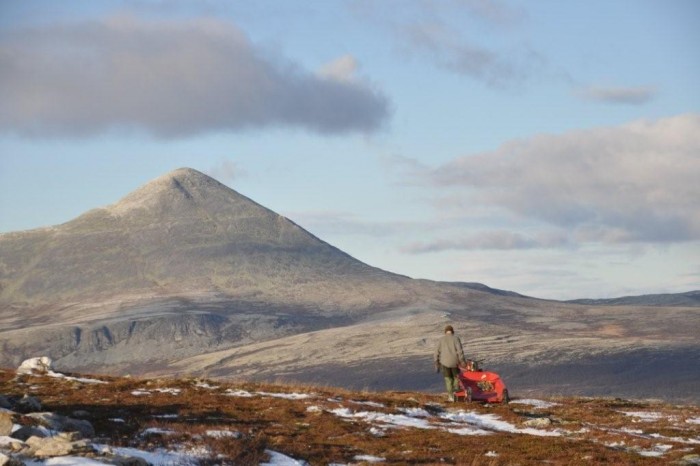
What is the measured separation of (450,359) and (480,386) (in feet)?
4.84

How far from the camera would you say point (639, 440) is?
26.5 metres

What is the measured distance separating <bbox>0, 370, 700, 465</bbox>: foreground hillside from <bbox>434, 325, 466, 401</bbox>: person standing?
716mm

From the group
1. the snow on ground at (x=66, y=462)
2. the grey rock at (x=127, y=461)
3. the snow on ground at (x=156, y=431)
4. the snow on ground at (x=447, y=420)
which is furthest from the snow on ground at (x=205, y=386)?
the snow on ground at (x=66, y=462)

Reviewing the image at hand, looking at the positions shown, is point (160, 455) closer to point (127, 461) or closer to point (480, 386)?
point (127, 461)

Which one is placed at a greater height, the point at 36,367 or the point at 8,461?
the point at 36,367

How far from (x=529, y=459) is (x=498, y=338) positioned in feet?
555

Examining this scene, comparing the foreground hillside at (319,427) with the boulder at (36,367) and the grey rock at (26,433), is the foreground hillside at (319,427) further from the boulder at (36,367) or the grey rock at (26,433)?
the boulder at (36,367)

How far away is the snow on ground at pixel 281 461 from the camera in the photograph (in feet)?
67.7

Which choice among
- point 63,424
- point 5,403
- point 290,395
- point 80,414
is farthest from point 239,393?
point 63,424

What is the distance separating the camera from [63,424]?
73.4ft

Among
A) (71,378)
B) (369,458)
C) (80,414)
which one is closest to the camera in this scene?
(369,458)

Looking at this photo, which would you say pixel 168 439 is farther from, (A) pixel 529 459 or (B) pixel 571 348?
(B) pixel 571 348

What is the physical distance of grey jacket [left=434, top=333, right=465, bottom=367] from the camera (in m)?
36.8

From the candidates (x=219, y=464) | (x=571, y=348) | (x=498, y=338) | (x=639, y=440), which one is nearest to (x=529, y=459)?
(x=639, y=440)
